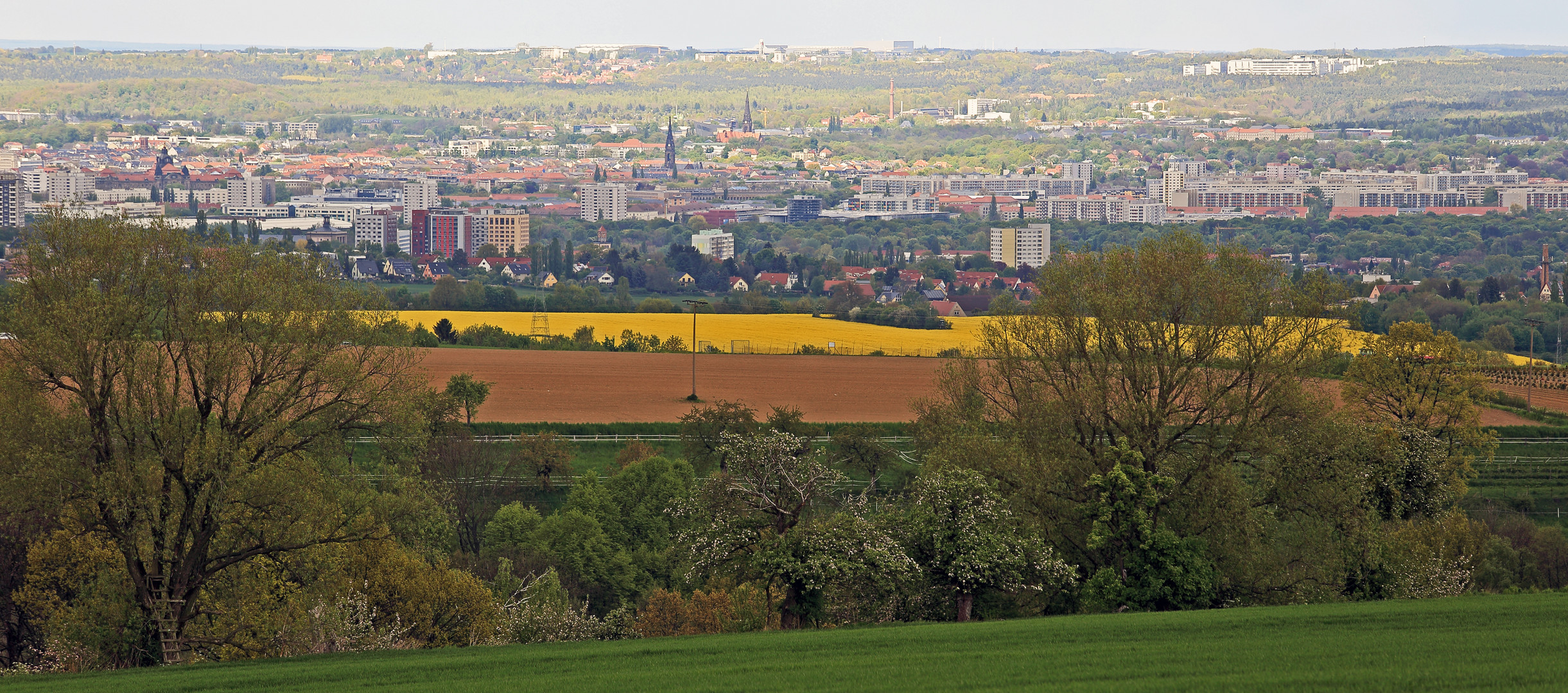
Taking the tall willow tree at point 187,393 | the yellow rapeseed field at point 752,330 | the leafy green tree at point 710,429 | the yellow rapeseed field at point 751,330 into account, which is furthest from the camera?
the yellow rapeseed field at point 751,330

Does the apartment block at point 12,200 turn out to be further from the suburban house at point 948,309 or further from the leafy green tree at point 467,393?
the leafy green tree at point 467,393

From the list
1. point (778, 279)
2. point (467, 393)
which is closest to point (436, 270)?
point (778, 279)

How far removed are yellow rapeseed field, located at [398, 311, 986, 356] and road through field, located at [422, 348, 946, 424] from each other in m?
7.57

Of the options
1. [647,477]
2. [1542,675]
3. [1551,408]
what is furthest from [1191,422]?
[1551,408]

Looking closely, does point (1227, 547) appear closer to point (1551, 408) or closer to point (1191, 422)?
point (1191, 422)

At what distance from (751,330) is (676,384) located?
75.6 ft

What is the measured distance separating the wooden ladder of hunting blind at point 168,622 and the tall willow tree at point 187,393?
2 centimetres

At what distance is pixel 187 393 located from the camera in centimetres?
2048

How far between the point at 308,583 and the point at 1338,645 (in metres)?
13.1

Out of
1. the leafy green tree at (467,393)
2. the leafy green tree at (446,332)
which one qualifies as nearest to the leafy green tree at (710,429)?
the leafy green tree at (467,393)

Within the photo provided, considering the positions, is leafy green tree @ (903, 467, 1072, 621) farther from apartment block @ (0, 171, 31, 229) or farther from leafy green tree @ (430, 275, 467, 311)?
apartment block @ (0, 171, 31, 229)

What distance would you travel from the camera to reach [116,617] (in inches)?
755

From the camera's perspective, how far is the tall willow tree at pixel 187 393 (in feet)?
60.9

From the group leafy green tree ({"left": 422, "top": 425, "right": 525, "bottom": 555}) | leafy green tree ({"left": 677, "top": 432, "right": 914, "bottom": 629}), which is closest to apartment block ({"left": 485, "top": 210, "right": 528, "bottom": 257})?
leafy green tree ({"left": 422, "top": 425, "right": 525, "bottom": 555})
